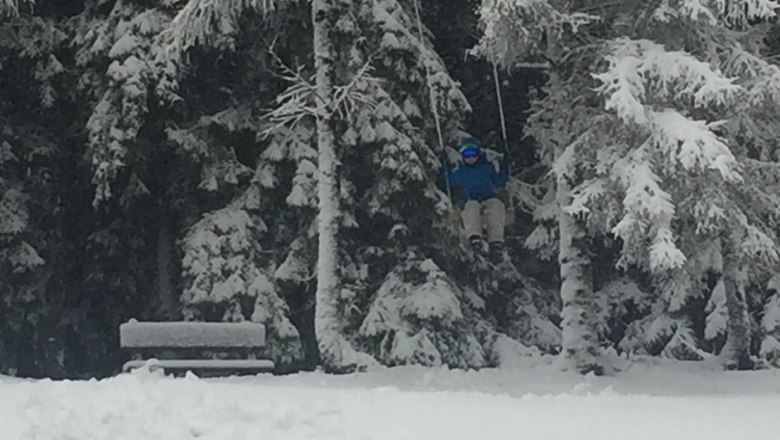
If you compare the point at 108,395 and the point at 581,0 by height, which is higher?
the point at 581,0

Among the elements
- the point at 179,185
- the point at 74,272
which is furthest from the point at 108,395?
the point at 74,272

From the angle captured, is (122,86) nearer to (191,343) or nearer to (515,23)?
(191,343)

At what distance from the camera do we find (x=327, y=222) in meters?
14.5

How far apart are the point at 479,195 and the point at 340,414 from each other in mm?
6952

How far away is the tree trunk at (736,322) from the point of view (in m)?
15.8

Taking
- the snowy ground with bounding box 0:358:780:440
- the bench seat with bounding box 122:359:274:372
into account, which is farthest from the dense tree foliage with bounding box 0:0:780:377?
the snowy ground with bounding box 0:358:780:440

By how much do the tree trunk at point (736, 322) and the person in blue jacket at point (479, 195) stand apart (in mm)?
3868

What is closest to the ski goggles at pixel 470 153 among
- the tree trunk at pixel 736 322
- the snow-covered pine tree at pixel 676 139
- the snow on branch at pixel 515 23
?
the snow on branch at pixel 515 23

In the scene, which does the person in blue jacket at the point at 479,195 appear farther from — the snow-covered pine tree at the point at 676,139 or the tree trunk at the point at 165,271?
the tree trunk at the point at 165,271

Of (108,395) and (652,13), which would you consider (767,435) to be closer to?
(108,395)

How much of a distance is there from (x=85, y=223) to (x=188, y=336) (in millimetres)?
8169

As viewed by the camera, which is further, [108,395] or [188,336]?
[188,336]

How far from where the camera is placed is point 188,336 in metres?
12.5

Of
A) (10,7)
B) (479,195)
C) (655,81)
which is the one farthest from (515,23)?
(10,7)
